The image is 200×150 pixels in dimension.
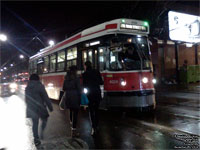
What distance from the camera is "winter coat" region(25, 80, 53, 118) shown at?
16.4ft

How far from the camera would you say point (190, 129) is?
241 inches

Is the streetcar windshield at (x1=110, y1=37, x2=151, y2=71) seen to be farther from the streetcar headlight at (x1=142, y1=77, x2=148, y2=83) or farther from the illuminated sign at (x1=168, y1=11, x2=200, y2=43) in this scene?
the illuminated sign at (x1=168, y1=11, x2=200, y2=43)

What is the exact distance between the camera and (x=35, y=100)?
500cm

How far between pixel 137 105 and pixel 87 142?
9.35 ft

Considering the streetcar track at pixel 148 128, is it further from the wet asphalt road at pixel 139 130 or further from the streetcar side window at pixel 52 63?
the streetcar side window at pixel 52 63

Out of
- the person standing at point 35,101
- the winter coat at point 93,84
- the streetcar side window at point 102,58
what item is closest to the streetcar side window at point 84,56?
the streetcar side window at point 102,58

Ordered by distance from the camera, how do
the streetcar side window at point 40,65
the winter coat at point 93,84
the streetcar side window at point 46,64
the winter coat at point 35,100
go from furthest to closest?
the streetcar side window at point 40,65 < the streetcar side window at point 46,64 < the winter coat at point 93,84 < the winter coat at point 35,100

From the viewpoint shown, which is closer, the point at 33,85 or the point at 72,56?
the point at 33,85

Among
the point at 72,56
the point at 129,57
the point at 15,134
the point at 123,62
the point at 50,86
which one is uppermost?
the point at 72,56

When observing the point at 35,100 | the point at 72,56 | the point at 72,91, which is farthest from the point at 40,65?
the point at 35,100

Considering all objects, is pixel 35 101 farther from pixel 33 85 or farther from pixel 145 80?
pixel 145 80

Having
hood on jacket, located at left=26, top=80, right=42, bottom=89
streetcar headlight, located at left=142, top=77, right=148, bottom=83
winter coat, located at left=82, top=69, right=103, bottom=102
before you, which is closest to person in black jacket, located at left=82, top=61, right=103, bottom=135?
winter coat, located at left=82, top=69, right=103, bottom=102

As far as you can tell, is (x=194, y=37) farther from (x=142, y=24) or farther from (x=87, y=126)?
A: (x=87, y=126)

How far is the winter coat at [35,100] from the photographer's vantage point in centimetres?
500
